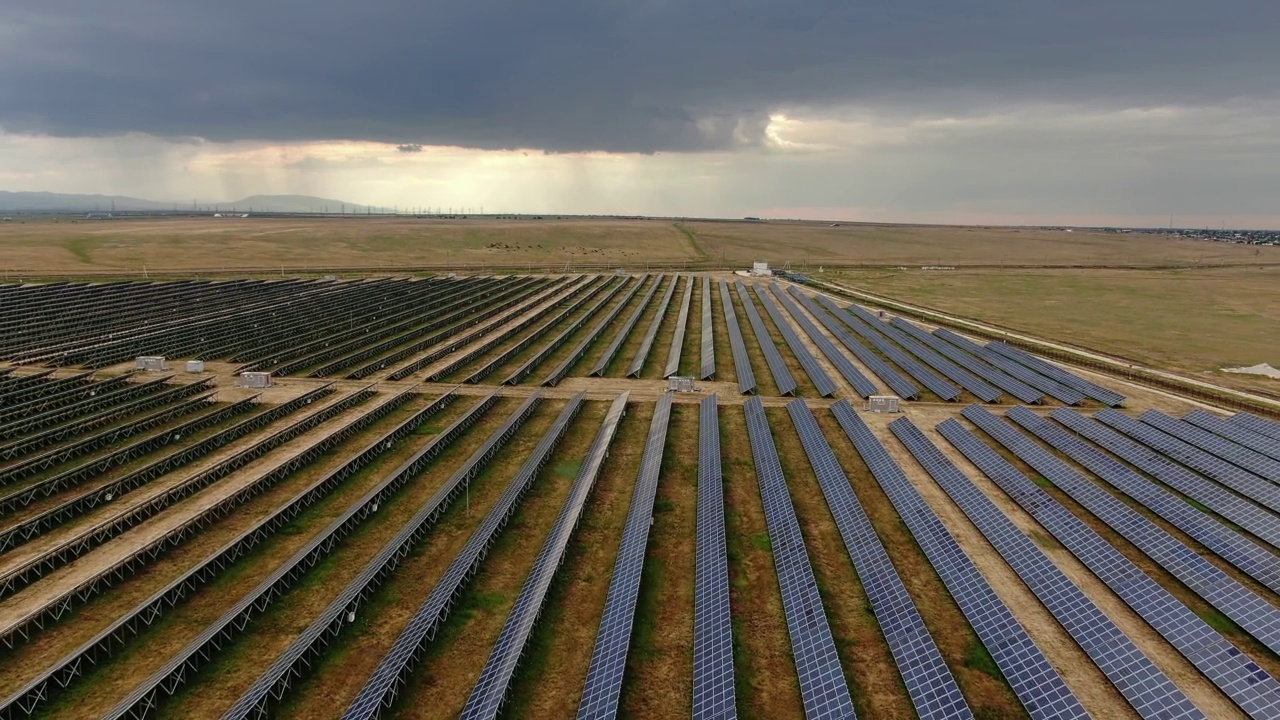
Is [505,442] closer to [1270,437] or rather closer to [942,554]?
[942,554]

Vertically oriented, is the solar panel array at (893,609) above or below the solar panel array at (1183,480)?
below

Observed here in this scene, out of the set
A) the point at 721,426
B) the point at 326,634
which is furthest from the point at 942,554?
the point at 326,634

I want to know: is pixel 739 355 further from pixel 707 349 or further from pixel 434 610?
pixel 434 610

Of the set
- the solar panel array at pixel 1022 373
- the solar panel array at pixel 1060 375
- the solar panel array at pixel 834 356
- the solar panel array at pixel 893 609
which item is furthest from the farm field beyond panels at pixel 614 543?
the solar panel array at pixel 834 356

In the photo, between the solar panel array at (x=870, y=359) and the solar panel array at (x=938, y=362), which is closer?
the solar panel array at (x=938, y=362)

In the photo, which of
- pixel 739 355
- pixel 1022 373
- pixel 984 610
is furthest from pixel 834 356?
pixel 984 610

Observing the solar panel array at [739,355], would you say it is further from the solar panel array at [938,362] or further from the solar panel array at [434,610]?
the solar panel array at [434,610]

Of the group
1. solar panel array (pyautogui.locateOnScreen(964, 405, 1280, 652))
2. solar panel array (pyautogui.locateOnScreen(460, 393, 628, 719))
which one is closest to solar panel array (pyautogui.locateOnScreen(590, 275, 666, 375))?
solar panel array (pyautogui.locateOnScreen(460, 393, 628, 719))

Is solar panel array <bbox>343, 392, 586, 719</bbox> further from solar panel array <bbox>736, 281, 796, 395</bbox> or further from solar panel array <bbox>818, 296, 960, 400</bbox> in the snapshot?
solar panel array <bbox>818, 296, 960, 400</bbox>
